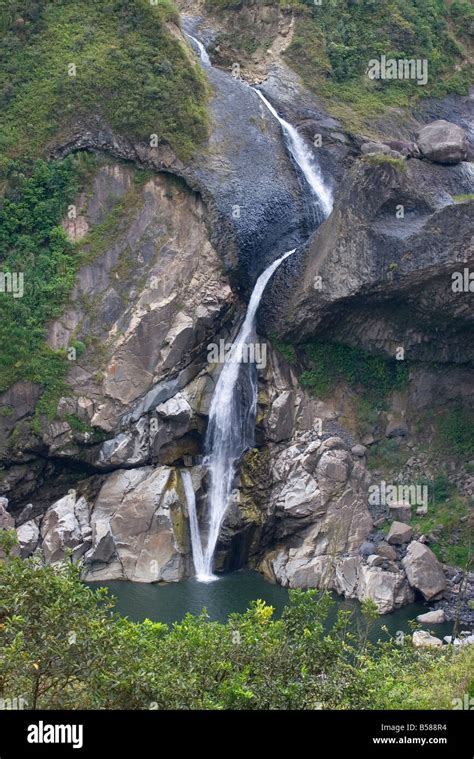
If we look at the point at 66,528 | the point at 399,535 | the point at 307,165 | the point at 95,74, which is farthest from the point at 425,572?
the point at 95,74

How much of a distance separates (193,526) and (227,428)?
3498 mm

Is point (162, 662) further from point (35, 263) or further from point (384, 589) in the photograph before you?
point (35, 263)

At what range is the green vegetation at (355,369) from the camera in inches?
1431

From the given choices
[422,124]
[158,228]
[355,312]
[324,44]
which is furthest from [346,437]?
[324,44]

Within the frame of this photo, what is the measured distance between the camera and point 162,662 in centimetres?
1574

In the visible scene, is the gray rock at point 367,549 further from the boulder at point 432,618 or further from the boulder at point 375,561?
the boulder at point 432,618

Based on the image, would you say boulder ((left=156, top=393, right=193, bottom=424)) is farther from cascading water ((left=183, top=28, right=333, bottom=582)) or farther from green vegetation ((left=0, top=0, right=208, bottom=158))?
green vegetation ((left=0, top=0, right=208, bottom=158))

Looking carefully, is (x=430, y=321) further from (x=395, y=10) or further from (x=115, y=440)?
(x=395, y=10)

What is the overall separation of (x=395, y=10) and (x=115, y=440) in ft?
82.7

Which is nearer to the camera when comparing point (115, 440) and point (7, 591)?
point (7, 591)

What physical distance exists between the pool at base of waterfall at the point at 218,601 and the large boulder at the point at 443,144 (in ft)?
54.9

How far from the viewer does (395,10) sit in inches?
1868

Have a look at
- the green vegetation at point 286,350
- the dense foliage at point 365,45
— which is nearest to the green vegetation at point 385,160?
the green vegetation at point 286,350

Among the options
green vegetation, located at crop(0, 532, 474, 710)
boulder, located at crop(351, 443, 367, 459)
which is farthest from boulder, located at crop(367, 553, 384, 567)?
green vegetation, located at crop(0, 532, 474, 710)
